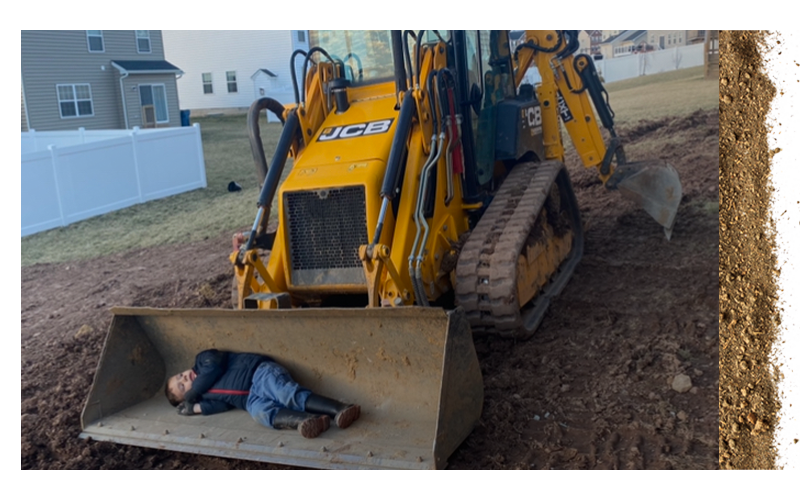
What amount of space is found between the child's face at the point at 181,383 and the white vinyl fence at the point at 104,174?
9241mm

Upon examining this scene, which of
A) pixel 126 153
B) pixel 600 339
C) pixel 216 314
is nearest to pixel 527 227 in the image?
pixel 600 339

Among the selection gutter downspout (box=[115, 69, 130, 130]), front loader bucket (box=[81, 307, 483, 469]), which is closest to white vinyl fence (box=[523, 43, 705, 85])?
gutter downspout (box=[115, 69, 130, 130])

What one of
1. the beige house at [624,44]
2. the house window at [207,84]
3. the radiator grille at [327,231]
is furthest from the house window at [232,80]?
the radiator grille at [327,231]

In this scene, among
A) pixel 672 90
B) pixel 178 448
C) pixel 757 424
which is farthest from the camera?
pixel 672 90

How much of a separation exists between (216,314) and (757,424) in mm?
3480

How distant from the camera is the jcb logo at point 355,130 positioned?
5.81 m

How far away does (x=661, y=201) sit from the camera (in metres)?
7.85

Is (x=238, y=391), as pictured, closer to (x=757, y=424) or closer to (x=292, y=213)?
(x=292, y=213)

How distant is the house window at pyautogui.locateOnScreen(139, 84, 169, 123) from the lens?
2820 cm

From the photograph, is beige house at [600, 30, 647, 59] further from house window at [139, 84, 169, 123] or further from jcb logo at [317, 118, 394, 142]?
jcb logo at [317, 118, 394, 142]

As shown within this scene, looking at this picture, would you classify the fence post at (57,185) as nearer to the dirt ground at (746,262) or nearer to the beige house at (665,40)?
the dirt ground at (746,262)

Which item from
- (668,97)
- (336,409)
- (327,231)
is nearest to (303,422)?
(336,409)

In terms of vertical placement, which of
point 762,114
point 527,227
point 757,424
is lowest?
point 757,424

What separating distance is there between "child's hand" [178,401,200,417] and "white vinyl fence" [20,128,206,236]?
31.0 ft
